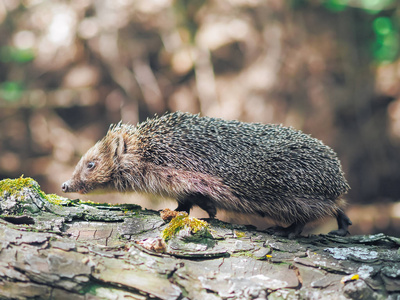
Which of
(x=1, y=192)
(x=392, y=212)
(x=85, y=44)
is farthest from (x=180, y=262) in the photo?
(x=85, y=44)

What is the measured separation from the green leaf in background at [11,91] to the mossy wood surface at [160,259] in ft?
29.6

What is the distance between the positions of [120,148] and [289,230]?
3.00 m

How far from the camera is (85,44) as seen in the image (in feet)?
42.4

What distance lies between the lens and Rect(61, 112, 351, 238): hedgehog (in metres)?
5.20

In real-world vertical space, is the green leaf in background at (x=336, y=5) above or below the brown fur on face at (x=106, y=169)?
above

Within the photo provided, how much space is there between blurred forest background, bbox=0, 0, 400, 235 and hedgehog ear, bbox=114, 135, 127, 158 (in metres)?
6.11

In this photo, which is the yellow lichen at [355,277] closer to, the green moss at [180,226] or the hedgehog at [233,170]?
the hedgehog at [233,170]

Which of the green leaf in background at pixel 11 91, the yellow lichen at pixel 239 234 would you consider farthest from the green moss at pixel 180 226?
the green leaf in background at pixel 11 91

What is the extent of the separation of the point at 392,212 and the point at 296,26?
6506 mm

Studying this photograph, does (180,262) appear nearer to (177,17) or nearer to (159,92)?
(159,92)

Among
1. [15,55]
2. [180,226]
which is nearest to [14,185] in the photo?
[180,226]

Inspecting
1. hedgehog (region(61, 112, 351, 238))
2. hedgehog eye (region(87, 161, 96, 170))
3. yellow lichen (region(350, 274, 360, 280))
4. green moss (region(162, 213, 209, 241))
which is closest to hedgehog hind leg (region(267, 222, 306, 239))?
hedgehog (region(61, 112, 351, 238))

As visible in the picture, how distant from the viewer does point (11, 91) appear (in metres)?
12.4

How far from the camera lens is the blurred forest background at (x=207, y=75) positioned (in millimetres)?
11328
